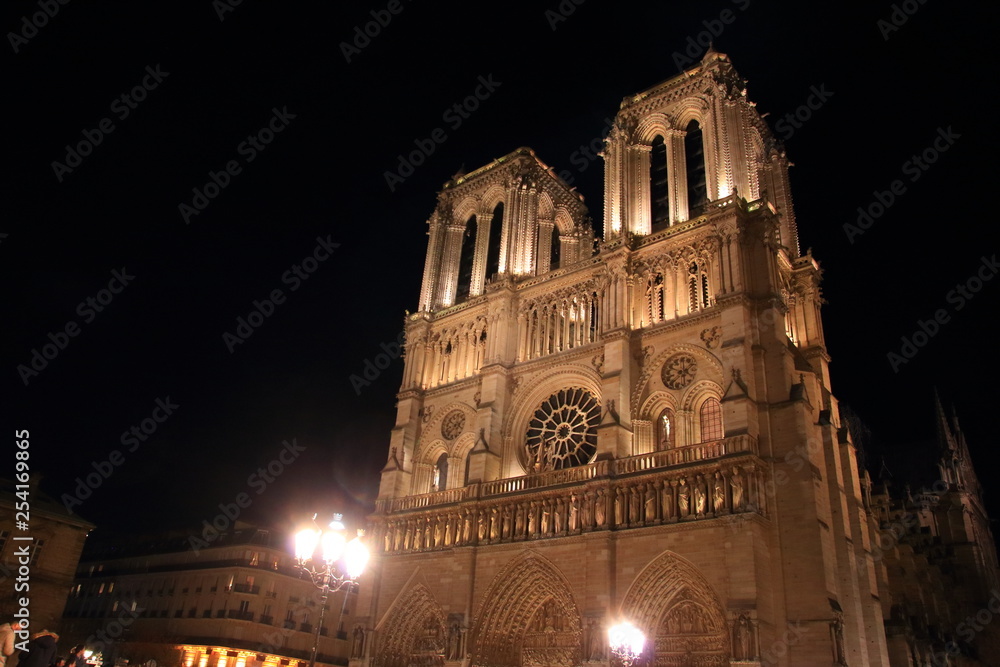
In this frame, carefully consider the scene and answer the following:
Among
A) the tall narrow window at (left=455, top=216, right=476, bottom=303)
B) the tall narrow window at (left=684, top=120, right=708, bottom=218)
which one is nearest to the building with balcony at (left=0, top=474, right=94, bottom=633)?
the tall narrow window at (left=455, top=216, right=476, bottom=303)

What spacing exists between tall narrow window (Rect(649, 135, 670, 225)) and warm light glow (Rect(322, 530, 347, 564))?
19057 millimetres

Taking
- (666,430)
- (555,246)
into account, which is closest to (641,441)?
(666,430)

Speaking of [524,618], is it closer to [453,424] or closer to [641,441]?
[641,441]

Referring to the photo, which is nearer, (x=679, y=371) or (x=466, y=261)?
(x=679, y=371)

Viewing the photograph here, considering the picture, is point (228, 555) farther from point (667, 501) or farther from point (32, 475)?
point (667, 501)

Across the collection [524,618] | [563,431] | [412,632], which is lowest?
[412,632]

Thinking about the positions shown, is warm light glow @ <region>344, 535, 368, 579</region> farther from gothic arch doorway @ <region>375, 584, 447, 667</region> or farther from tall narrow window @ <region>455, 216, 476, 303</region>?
tall narrow window @ <region>455, 216, 476, 303</region>

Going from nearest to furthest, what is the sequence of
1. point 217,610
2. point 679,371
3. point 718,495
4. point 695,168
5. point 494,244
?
point 718,495 → point 679,371 → point 695,168 → point 494,244 → point 217,610

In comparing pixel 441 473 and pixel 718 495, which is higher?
pixel 441 473

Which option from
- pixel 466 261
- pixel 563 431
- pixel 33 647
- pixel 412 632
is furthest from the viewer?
pixel 466 261

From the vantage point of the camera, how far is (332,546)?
533 inches

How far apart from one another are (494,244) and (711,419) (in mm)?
15056

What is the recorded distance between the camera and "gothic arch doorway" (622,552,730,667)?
1941 cm

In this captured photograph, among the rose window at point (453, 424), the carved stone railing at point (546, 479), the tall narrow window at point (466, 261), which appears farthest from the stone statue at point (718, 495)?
the tall narrow window at point (466, 261)
